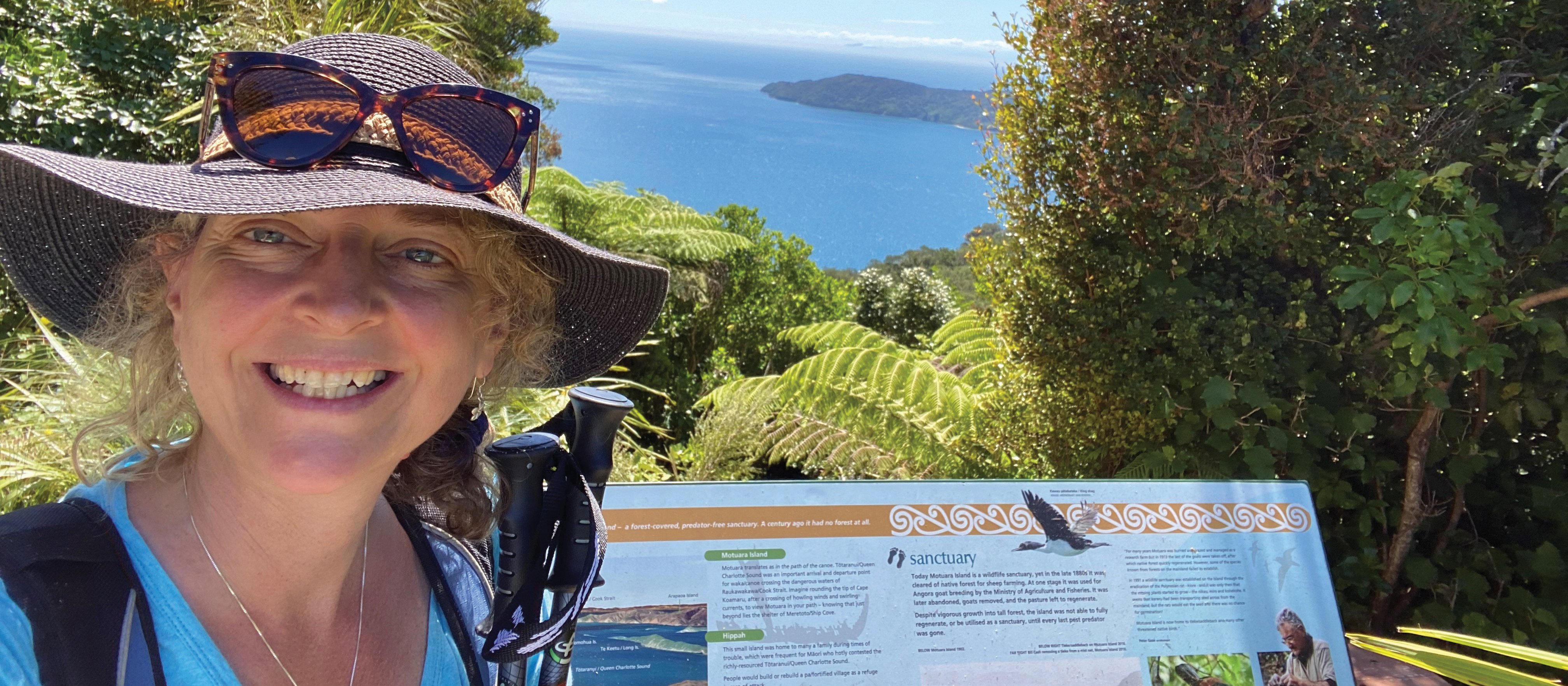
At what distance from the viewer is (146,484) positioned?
1329 millimetres

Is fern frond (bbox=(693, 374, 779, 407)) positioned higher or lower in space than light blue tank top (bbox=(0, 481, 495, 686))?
lower

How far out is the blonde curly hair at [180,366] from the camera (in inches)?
52.0

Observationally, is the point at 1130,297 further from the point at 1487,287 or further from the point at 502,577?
the point at 502,577

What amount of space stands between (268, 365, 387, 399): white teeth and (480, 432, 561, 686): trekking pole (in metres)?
0.21

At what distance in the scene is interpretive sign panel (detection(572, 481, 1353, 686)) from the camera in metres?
1.93

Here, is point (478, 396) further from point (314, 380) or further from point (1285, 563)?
point (1285, 563)

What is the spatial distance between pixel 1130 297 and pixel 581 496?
9.14 ft

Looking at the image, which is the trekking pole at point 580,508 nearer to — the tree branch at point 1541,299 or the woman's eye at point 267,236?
the woman's eye at point 267,236

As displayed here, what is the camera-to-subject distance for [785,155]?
23625 mm

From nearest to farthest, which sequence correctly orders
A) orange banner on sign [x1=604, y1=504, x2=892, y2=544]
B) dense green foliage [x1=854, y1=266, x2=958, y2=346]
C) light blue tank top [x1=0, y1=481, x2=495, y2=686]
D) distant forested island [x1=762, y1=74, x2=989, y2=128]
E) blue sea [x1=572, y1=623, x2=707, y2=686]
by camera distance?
light blue tank top [x1=0, y1=481, x2=495, y2=686]
blue sea [x1=572, y1=623, x2=707, y2=686]
orange banner on sign [x1=604, y1=504, x2=892, y2=544]
dense green foliage [x1=854, y1=266, x2=958, y2=346]
distant forested island [x1=762, y1=74, x2=989, y2=128]

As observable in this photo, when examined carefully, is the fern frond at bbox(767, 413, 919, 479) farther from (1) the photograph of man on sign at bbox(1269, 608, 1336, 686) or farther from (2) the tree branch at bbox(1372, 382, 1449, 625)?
(1) the photograph of man on sign at bbox(1269, 608, 1336, 686)

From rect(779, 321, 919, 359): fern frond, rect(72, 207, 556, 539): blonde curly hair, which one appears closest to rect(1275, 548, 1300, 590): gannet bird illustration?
rect(72, 207, 556, 539): blonde curly hair

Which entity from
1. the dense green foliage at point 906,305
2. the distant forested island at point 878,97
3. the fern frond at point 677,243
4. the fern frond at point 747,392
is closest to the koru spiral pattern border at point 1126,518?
the fern frond at point 747,392

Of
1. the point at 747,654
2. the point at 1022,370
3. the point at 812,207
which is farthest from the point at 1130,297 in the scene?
the point at 812,207
